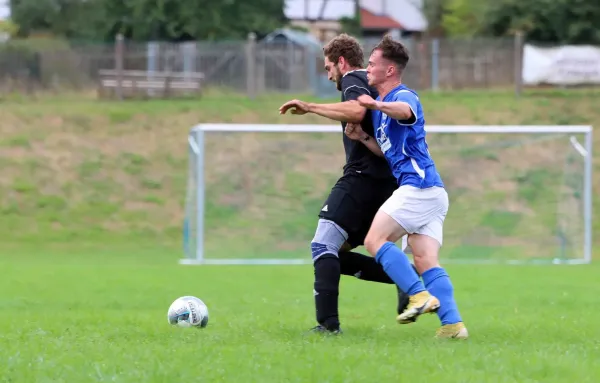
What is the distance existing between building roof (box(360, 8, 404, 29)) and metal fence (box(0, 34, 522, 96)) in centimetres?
2600

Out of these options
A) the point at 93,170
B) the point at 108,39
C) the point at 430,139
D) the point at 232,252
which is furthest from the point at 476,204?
the point at 108,39

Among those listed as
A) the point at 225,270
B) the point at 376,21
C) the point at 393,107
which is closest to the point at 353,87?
the point at 393,107

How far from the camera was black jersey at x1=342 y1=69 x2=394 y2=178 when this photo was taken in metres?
6.96

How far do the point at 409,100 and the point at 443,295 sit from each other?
50.9 inches

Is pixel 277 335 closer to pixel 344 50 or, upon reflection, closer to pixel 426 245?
pixel 426 245

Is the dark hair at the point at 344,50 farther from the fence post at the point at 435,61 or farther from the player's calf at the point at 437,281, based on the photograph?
the fence post at the point at 435,61

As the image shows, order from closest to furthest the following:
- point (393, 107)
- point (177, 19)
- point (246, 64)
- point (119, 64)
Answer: point (393, 107) < point (119, 64) < point (246, 64) < point (177, 19)

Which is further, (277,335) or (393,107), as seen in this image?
(277,335)

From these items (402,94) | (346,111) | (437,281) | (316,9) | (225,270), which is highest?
(316,9)

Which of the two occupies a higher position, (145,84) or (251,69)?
(251,69)

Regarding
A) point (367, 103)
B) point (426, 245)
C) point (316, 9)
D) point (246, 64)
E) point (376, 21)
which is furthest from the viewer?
point (376, 21)

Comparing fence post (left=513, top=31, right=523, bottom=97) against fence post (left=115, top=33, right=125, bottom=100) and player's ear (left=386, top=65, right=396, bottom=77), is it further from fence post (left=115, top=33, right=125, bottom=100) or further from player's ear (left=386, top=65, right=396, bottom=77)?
player's ear (left=386, top=65, right=396, bottom=77)

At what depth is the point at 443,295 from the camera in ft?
22.0

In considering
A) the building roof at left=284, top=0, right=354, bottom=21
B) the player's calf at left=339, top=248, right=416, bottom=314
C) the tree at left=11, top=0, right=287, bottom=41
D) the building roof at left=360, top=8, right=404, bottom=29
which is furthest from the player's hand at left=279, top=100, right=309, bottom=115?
the building roof at left=360, top=8, right=404, bottom=29
